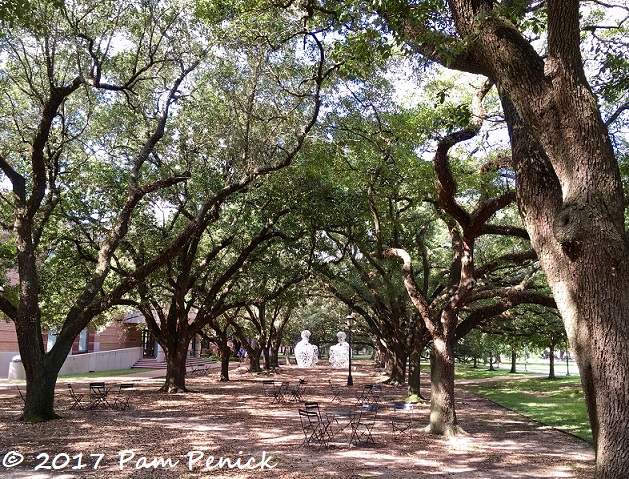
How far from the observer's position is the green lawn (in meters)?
14.3

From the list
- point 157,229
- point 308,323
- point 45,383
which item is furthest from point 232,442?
point 308,323

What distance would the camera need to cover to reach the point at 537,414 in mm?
16562

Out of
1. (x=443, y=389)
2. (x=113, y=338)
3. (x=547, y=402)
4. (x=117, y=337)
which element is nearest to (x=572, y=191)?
(x=443, y=389)

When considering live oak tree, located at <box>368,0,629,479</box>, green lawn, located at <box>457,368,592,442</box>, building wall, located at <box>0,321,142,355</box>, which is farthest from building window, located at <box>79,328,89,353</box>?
live oak tree, located at <box>368,0,629,479</box>

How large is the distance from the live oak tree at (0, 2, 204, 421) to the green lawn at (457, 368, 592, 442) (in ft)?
37.1

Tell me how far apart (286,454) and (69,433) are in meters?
4.43

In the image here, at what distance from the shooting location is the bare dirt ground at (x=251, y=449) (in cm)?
765

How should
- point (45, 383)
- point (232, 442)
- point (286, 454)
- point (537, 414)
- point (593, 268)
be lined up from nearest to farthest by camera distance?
point (593, 268), point (286, 454), point (232, 442), point (45, 383), point (537, 414)

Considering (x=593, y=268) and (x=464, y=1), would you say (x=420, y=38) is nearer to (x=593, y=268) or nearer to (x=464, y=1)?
(x=464, y=1)

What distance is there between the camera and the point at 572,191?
4043 millimetres

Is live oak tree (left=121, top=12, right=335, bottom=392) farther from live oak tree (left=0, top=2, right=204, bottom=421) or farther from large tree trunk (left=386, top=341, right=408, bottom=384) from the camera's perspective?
large tree trunk (left=386, top=341, right=408, bottom=384)

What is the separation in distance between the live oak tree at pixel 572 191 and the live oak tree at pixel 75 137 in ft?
29.3

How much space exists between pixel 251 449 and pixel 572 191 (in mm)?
7337

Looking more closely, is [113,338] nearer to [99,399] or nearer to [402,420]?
[99,399]
